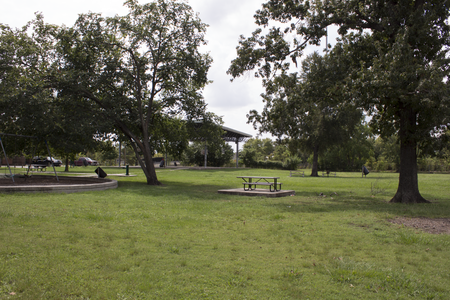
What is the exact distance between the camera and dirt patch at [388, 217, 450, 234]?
724cm

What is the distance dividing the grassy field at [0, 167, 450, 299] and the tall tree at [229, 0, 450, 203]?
160 inches

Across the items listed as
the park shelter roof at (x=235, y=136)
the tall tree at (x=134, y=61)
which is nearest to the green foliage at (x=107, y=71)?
the tall tree at (x=134, y=61)

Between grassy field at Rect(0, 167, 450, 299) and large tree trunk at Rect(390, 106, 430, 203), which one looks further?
large tree trunk at Rect(390, 106, 430, 203)

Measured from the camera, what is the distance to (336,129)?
3509cm

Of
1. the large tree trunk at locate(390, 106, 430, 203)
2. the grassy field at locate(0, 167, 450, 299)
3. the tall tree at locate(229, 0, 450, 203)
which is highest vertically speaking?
the tall tree at locate(229, 0, 450, 203)

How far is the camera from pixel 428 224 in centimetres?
786

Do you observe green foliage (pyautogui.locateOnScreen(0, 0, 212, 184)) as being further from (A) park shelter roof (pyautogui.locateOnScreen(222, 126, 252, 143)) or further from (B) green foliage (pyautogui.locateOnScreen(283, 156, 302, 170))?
(B) green foliage (pyautogui.locateOnScreen(283, 156, 302, 170))

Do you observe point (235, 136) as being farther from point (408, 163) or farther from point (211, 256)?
point (211, 256)

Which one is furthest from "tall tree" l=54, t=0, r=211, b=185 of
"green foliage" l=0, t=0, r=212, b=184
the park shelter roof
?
the park shelter roof

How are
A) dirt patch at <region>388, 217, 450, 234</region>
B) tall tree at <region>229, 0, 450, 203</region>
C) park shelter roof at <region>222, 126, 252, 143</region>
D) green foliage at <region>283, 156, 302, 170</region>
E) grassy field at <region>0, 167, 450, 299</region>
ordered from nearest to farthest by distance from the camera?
grassy field at <region>0, 167, 450, 299</region> < dirt patch at <region>388, 217, 450, 234</region> < tall tree at <region>229, 0, 450, 203</region> < park shelter roof at <region>222, 126, 252, 143</region> < green foliage at <region>283, 156, 302, 170</region>

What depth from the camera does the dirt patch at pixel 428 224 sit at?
7.24 meters

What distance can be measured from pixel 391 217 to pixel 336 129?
27.7 m

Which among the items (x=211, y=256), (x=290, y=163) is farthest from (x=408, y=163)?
(x=290, y=163)

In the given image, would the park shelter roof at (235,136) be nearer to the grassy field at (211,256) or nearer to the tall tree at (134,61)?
the tall tree at (134,61)
